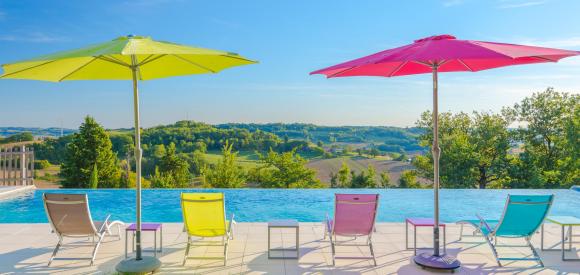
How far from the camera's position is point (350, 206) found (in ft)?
17.1

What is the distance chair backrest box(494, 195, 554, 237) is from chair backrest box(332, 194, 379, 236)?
55.5 inches

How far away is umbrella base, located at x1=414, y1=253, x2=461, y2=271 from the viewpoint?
188 inches

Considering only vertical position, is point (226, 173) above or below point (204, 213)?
below

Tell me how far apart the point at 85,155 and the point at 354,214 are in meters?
19.4

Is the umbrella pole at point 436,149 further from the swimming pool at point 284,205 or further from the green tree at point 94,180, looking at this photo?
the green tree at point 94,180

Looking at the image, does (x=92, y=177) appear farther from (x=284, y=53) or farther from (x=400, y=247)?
(x=400, y=247)

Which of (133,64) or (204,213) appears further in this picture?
(204,213)

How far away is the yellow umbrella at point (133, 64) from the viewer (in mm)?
4035

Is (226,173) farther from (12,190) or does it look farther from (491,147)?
(491,147)

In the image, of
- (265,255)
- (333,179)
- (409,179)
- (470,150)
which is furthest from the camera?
(409,179)

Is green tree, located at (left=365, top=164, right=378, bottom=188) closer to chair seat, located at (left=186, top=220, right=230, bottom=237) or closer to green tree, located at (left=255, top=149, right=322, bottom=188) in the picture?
green tree, located at (left=255, top=149, right=322, bottom=188)

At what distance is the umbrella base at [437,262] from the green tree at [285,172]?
642 inches

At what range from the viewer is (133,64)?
4.72 meters

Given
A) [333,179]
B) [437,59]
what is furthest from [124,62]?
[333,179]
